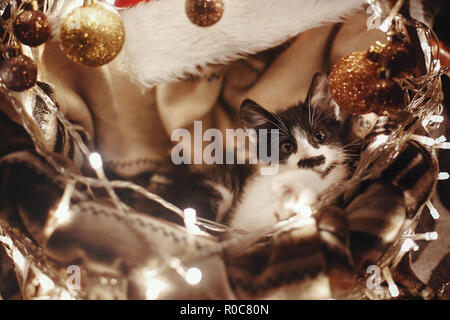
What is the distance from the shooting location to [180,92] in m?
0.62

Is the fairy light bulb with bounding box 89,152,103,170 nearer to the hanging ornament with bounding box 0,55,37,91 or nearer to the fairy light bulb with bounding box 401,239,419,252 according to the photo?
the hanging ornament with bounding box 0,55,37,91

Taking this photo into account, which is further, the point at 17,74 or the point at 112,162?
the point at 112,162

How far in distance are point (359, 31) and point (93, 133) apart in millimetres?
430

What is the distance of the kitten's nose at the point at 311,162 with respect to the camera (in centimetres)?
60

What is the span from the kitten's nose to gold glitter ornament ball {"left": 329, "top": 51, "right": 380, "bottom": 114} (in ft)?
0.43

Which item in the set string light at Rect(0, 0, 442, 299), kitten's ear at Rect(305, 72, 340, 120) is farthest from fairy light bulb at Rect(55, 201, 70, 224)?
kitten's ear at Rect(305, 72, 340, 120)

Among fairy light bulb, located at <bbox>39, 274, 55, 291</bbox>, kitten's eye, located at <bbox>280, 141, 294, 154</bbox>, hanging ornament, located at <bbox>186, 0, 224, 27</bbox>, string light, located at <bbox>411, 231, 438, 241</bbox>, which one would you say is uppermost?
hanging ornament, located at <bbox>186, 0, 224, 27</bbox>

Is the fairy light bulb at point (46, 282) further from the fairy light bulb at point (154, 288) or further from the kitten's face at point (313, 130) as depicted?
the kitten's face at point (313, 130)

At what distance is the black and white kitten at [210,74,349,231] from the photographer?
601mm

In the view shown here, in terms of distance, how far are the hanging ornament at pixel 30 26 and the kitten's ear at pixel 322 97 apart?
0.37 meters

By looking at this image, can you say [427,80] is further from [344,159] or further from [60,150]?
[60,150]

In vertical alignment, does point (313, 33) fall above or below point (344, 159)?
above

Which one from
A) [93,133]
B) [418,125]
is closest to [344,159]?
[418,125]

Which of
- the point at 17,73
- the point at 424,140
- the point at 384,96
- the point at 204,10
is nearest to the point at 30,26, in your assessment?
the point at 17,73
